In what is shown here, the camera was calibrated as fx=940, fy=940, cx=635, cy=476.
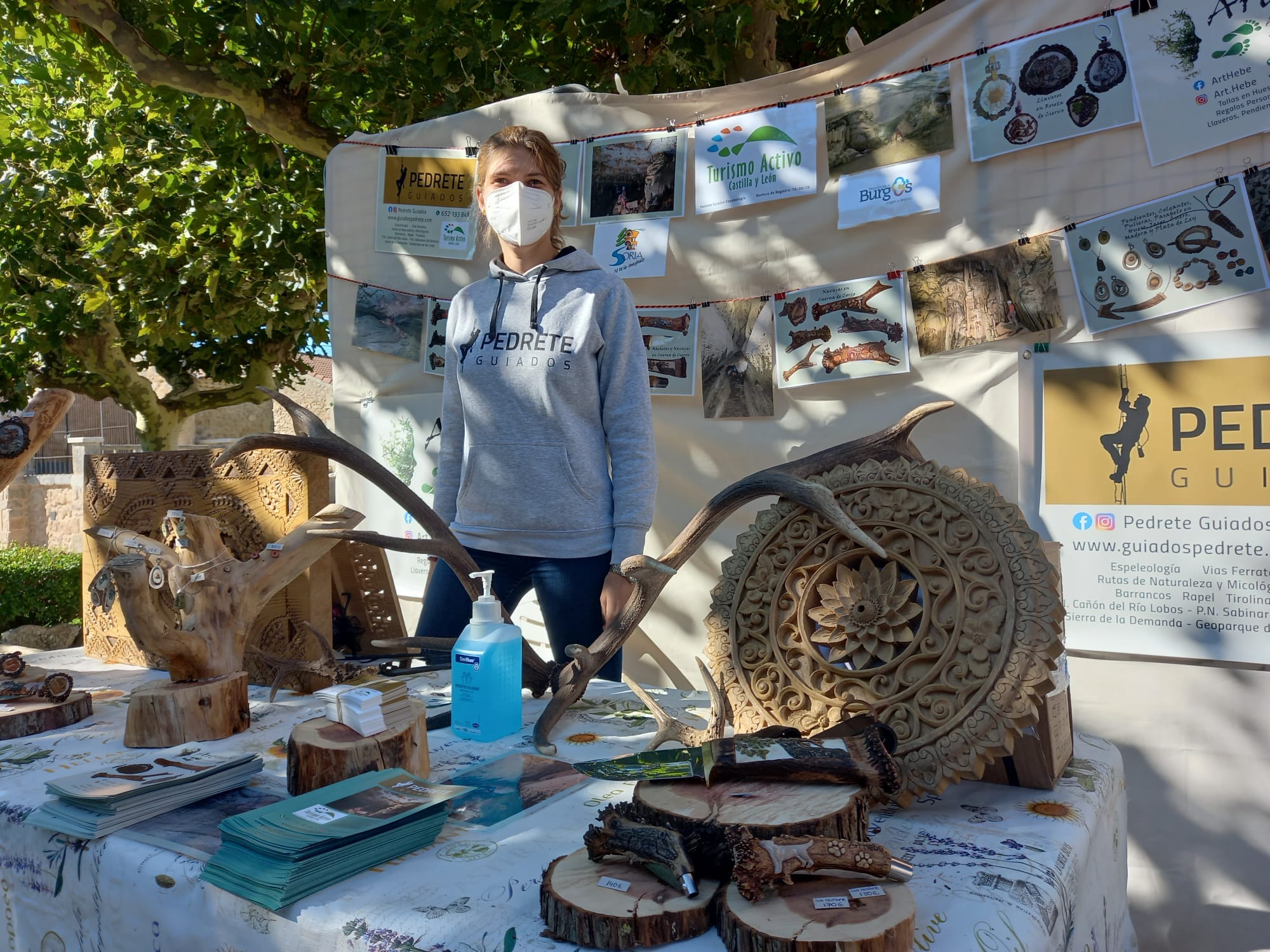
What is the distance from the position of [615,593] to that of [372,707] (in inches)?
22.0

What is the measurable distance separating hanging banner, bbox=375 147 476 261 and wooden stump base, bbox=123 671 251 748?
76.1 inches

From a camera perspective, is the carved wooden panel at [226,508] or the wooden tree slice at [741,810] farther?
the carved wooden panel at [226,508]

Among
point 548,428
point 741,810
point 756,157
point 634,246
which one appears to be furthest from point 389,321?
point 741,810

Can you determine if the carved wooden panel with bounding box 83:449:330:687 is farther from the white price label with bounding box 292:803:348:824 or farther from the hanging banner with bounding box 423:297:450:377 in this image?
the hanging banner with bounding box 423:297:450:377

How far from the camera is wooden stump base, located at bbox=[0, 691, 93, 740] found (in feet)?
4.80

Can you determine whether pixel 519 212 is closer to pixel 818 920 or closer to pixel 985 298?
pixel 985 298

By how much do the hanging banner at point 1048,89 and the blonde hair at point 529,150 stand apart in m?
1.08

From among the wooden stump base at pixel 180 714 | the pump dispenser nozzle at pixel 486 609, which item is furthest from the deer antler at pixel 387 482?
the wooden stump base at pixel 180 714

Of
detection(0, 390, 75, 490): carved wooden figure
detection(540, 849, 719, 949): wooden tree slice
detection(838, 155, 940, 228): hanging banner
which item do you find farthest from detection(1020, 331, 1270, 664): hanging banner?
detection(0, 390, 75, 490): carved wooden figure

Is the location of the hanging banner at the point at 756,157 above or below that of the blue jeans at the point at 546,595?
above

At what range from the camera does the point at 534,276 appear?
1.81 m

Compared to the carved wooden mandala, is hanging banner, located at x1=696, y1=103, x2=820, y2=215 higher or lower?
higher

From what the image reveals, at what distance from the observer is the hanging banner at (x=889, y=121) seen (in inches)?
90.5

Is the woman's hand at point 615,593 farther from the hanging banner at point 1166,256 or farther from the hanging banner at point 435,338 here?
the hanging banner at point 435,338
